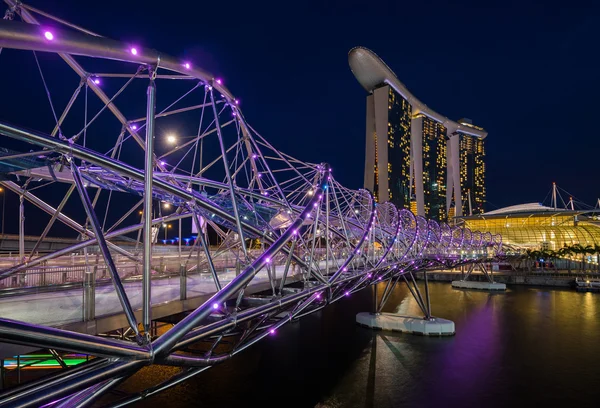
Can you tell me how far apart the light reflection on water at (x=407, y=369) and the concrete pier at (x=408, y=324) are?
94 cm

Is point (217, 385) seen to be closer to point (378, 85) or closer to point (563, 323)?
point (563, 323)

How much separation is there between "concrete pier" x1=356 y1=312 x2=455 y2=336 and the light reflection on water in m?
0.94

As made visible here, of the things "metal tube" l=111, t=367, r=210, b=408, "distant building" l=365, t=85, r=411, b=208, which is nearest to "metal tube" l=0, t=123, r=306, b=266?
"metal tube" l=111, t=367, r=210, b=408

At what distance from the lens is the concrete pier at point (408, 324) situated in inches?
1361

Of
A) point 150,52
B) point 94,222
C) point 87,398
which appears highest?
point 150,52

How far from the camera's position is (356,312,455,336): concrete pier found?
34581mm

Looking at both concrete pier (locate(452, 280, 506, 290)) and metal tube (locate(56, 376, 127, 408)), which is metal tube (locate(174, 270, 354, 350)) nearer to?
metal tube (locate(56, 376, 127, 408))

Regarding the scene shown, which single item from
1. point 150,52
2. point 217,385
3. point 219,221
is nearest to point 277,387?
point 217,385

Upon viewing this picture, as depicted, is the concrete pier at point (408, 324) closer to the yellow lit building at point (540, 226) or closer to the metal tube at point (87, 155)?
the metal tube at point (87, 155)

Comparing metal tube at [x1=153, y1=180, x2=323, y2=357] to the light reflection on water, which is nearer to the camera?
metal tube at [x1=153, y1=180, x2=323, y2=357]

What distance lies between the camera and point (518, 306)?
48969mm

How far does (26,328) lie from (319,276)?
439 inches

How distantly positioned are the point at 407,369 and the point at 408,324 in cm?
945

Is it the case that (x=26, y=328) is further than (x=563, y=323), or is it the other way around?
(x=563, y=323)
